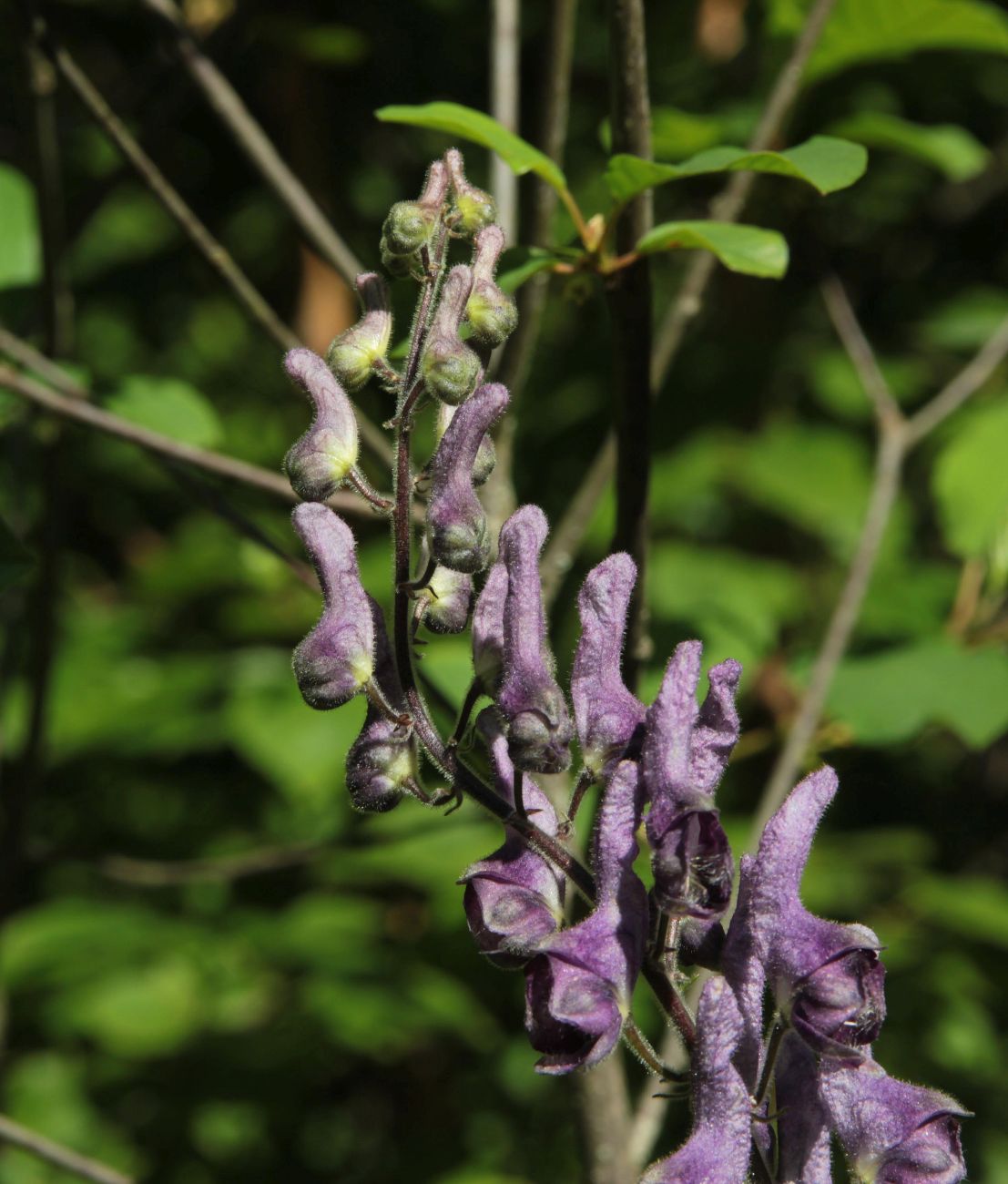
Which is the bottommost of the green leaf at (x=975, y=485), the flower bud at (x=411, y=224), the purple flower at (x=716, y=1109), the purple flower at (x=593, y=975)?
the green leaf at (x=975, y=485)

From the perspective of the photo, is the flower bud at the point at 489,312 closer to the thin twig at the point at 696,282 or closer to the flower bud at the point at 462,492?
the flower bud at the point at 462,492

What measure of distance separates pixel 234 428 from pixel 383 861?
1940 mm

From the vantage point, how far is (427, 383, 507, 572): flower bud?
121 centimetres

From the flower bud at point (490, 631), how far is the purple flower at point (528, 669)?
58mm

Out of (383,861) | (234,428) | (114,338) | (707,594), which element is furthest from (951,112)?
(114,338)

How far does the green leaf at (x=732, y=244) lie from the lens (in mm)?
1616

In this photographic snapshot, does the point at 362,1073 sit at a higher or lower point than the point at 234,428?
lower

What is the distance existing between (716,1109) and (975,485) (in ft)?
7.03

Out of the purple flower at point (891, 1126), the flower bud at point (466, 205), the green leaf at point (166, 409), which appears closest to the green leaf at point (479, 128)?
the flower bud at point (466, 205)

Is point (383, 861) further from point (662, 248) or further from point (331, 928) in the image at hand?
point (662, 248)

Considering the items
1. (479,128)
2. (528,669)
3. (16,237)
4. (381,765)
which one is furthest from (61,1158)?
(16,237)

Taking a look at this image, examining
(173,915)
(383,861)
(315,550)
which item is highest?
(315,550)

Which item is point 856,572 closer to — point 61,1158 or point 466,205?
point 466,205

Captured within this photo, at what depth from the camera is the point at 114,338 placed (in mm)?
5816
